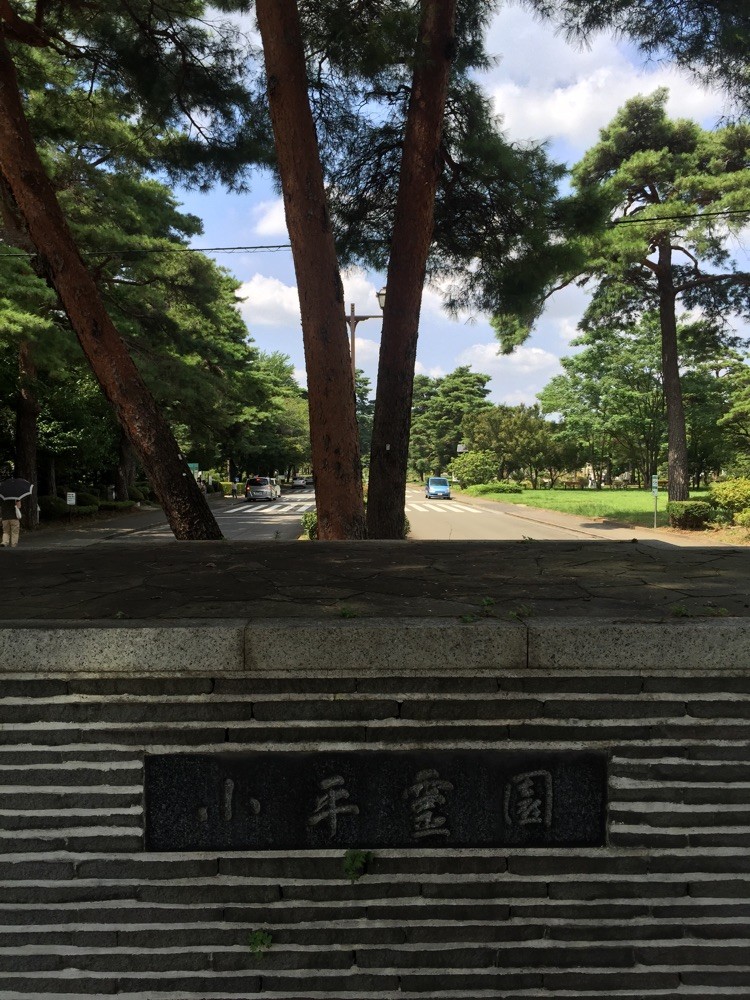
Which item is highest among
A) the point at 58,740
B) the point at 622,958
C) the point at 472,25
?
the point at 472,25

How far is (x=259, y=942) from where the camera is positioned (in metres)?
2.05

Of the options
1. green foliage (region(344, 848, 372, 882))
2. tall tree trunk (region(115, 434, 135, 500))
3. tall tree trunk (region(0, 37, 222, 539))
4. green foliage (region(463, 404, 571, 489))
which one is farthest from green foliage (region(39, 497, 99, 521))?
green foliage (region(463, 404, 571, 489))

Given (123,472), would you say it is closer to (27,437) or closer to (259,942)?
(27,437)

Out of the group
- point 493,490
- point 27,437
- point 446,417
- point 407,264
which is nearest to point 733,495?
point 407,264

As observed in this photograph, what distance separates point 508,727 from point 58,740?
1.50 meters

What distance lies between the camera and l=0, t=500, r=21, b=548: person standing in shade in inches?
456

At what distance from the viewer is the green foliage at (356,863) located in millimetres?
2082

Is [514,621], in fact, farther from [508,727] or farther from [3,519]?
[3,519]

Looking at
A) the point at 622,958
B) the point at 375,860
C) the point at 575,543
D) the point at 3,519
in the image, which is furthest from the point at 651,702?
the point at 3,519

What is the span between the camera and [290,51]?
5602 mm

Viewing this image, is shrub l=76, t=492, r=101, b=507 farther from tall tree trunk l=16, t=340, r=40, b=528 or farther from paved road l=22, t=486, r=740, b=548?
tall tree trunk l=16, t=340, r=40, b=528

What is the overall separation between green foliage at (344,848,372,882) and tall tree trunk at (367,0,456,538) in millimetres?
5176

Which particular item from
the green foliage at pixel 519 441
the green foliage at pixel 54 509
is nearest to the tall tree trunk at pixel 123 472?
the green foliage at pixel 54 509

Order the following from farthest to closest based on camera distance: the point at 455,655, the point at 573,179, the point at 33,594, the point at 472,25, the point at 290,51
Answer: the point at 573,179, the point at 472,25, the point at 290,51, the point at 33,594, the point at 455,655
